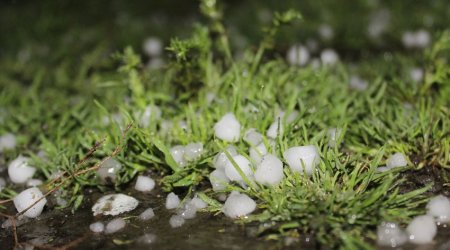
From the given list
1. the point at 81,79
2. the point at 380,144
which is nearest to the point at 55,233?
the point at 380,144

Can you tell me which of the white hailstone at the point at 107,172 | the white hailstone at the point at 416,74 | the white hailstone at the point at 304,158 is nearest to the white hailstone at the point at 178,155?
the white hailstone at the point at 107,172

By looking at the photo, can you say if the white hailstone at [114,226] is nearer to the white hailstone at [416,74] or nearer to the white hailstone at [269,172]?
the white hailstone at [269,172]

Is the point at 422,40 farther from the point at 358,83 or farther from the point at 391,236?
the point at 391,236

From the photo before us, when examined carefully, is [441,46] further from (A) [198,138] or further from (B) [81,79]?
(B) [81,79]

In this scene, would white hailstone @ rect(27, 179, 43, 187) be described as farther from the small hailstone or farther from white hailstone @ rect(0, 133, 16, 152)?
the small hailstone

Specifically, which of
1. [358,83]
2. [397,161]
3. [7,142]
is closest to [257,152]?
[397,161]

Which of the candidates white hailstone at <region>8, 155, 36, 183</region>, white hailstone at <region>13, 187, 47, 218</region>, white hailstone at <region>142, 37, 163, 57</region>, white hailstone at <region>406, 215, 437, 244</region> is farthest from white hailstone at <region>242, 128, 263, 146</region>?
white hailstone at <region>142, 37, 163, 57</region>

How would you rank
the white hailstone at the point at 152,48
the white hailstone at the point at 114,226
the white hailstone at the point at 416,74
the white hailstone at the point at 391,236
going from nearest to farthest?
the white hailstone at the point at 391,236
the white hailstone at the point at 114,226
the white hailstone at the point at 416,74
the white hailstone at the point at 152,48
